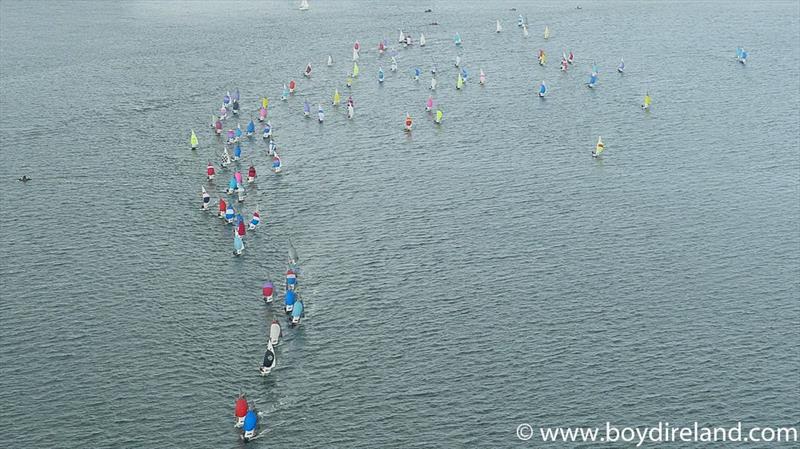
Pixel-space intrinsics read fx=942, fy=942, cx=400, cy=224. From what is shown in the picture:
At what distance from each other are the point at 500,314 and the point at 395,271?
1225 cm

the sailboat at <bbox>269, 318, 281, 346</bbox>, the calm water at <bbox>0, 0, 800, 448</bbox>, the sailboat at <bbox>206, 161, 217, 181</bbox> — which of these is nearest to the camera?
the calm water at <bbox>0, 0, 800, 448</bbox>

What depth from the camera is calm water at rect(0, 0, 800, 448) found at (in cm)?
6806

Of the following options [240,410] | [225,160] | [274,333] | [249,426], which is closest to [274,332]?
[274,333]

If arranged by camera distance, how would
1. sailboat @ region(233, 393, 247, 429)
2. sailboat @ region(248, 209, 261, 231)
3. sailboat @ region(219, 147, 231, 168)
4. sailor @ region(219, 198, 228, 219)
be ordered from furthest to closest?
1. sailboat @ region(219, 147, 231, 168)
2. sailor @ region(219, 198, 228, 219)
3. sailboat @ region(248, 209, 261, 231)
4. sailboat @ region(233, 393, 247, 429)

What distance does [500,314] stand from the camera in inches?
3167

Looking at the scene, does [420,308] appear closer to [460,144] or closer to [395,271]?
[395,271]

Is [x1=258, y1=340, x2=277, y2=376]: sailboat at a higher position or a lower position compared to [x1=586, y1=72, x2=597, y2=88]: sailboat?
lower

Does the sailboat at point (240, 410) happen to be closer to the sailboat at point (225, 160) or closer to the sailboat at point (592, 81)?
the sailboat at point (225, 160)

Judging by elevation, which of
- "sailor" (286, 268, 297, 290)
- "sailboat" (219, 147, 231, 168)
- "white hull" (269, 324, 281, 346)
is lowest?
"white hull" (269, 324, 281, 346)

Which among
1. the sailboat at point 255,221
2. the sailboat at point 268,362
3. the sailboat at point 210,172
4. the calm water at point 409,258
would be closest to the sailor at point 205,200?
the calm water at point 409,258

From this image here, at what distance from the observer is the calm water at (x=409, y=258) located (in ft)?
223

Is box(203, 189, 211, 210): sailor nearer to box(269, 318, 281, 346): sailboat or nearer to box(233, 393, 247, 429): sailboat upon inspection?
box(269, 318, 281, 346): sailboat

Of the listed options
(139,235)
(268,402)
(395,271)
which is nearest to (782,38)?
(395,271)

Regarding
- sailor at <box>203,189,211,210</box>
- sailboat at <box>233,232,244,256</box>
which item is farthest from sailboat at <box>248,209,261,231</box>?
sailor at <box>203,189,211,210</box>
